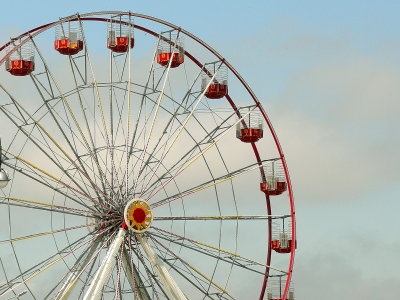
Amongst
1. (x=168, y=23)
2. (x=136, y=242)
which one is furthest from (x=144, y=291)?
(x=168, y=23)

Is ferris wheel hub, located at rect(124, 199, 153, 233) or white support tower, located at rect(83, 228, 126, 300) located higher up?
ferris wheel hub, located at rect(124, 199, 153, 233)

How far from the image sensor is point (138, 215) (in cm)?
4138

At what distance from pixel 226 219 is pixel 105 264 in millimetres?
5568

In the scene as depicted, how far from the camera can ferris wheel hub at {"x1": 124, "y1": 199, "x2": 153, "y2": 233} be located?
41.2 meters

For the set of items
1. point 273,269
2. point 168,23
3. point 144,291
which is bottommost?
point 144,291

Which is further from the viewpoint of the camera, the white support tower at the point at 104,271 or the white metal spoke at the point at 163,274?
the white metal spoke at the point at 163,274

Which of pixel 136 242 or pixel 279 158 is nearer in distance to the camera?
pixel 136 242

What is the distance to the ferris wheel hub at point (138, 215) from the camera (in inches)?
1622

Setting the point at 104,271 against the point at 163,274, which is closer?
the point at 104,271

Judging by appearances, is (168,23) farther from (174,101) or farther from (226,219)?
(226,219)

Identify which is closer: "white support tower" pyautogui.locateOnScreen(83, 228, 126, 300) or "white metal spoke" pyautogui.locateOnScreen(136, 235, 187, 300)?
"white support tower" pyautogui.locateOnScreen(83, 228, 126, 300)

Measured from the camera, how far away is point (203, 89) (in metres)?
47.3

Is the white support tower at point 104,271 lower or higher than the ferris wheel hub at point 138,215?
lower

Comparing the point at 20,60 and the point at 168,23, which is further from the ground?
the point at 168,23
